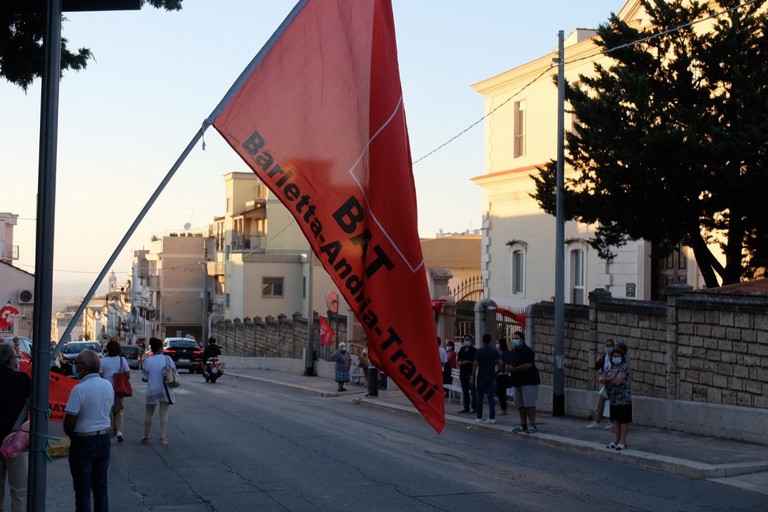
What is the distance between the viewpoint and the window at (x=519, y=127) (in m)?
39.5

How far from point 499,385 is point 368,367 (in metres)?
9.25

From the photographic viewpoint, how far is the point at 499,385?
24.3 meters

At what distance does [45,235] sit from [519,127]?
115 ft

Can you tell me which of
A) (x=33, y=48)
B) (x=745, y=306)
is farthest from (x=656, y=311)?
(x=33, y=48)

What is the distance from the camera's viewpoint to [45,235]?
5.91 m

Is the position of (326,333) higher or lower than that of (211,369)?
higher

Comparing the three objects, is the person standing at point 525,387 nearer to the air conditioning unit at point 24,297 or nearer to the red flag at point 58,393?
the red flag at point 58,393

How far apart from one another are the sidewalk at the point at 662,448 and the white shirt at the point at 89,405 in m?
8.38

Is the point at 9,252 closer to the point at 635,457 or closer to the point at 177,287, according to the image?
the point at 177,287

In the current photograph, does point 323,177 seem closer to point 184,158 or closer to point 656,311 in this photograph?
point 184,158

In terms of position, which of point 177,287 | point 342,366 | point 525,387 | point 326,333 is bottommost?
point 342,366

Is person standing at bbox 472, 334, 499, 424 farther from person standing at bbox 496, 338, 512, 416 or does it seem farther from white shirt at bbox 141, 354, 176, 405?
white shirt at bbox 141, 354, 176, 405

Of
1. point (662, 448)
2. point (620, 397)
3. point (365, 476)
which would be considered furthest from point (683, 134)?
point (365, 476)

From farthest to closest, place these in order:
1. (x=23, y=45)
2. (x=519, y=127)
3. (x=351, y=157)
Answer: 1. (x=519, y=127)
2. (x=23, y=45)
3. (x=351, y=157)
